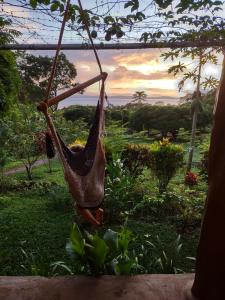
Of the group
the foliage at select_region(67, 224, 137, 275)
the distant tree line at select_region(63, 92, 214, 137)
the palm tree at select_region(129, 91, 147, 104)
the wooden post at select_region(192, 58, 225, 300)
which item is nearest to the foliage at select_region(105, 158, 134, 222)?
the foliage at select_region(67, 224, 137, 275)

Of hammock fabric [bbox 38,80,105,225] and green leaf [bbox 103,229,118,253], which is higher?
hammock fabric [bbox 38,80,105,225]

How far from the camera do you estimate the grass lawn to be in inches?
132

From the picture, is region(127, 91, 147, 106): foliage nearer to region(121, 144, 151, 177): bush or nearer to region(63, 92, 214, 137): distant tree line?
region(63, 92, 214, 137): distant tree line

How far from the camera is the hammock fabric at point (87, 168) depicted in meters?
2.20

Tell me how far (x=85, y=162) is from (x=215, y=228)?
0.96m

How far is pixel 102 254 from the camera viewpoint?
2.47 metres

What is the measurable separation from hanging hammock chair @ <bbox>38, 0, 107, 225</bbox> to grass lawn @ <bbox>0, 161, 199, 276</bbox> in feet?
2.28

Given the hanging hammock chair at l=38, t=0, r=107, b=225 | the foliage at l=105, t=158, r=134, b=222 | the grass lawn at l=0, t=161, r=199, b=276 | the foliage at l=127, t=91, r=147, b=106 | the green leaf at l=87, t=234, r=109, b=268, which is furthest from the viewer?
the foliage at l=127, t=91, r=147, b=106

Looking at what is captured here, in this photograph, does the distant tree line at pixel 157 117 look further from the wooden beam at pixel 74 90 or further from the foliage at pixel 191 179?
the wooden beam at pixel 74 90

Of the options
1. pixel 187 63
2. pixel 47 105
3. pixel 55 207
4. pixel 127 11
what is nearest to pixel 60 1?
pixel 127 11

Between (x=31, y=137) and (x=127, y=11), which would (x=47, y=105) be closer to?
(x=127, y=11)

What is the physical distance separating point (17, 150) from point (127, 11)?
5045 mm

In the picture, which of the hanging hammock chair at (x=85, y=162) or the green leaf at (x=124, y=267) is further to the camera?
the green leaf at (x=124, y=267)

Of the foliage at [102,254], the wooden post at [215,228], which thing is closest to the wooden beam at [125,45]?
the wooden post at [215,228]
